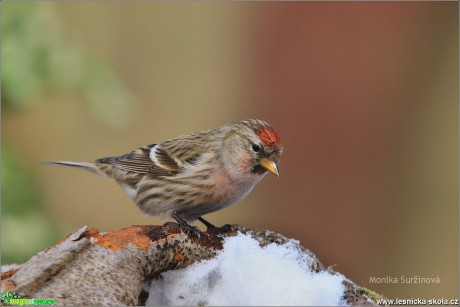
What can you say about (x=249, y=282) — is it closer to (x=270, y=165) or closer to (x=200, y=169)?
(x=270, y=165)

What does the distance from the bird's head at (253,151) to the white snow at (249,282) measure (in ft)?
2.54

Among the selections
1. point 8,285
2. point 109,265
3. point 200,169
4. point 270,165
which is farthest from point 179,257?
point 200,169

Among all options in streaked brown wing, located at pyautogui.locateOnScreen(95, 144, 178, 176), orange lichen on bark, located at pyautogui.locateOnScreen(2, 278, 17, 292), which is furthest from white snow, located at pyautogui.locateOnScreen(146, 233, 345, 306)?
streaked brown wing, located at pyautogui.locateOnScreen(95, 144, 178, 176)

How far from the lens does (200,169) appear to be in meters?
2.80

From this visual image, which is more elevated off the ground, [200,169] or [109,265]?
[200,169]

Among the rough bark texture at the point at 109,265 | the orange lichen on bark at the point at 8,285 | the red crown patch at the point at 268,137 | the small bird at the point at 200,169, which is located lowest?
the orange lichen on bark at the point at 8,285

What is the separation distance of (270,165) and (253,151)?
0.34 ft

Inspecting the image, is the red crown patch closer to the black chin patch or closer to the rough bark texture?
the black chin patch

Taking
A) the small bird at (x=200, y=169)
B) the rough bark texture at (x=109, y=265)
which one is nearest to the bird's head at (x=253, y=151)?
the small bird at (x=200, y=169)

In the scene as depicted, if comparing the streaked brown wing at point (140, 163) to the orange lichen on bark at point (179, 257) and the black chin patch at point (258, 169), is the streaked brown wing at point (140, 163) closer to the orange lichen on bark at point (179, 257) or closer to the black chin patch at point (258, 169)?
the black chin patch at point (258, 169)

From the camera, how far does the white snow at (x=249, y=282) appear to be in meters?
1.62

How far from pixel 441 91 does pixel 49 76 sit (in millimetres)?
3024

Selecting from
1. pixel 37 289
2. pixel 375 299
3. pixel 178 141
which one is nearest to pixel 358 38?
pixel 178 141

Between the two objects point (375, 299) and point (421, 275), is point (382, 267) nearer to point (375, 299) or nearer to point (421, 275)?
point (421, 275)
